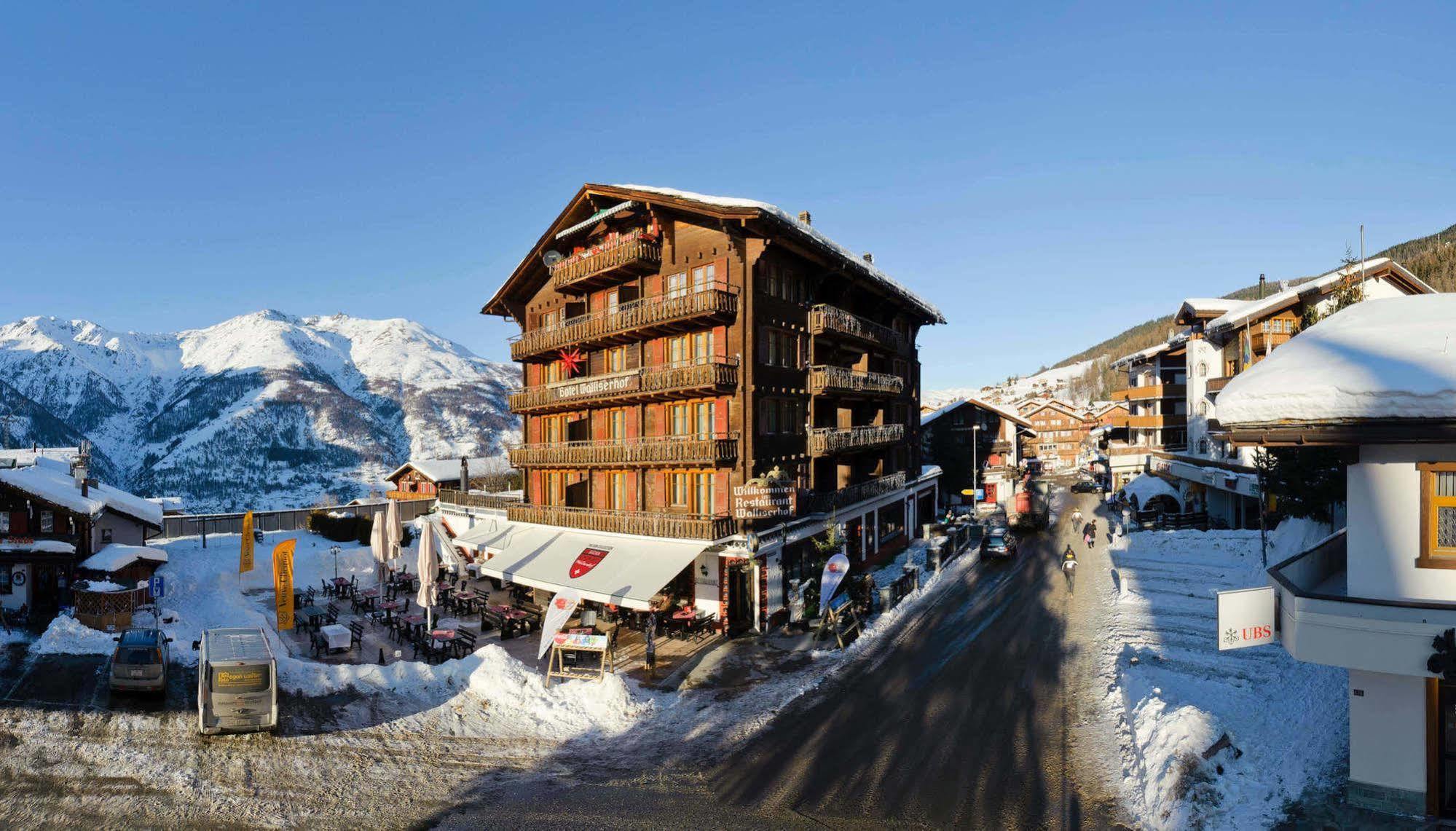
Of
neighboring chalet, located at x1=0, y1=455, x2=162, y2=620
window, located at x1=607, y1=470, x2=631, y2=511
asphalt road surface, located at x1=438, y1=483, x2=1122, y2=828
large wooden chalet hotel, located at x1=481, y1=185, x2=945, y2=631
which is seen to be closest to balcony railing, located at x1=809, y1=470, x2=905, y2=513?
large wooden chalet hotel, located at x1=481, y1=185, x2=945, y2=631

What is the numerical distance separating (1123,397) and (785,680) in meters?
65.1

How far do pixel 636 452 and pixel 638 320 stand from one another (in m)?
5.55

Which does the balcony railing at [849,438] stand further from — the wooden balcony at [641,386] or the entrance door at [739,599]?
the entrance door at [739,599]

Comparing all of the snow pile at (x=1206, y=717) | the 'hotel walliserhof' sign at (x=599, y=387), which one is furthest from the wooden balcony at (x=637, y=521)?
the snow pile at (x=1206, y=717)

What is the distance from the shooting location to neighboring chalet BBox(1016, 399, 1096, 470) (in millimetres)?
115375

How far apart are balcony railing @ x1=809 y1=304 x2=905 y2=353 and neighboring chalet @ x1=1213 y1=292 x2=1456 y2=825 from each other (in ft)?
69.9

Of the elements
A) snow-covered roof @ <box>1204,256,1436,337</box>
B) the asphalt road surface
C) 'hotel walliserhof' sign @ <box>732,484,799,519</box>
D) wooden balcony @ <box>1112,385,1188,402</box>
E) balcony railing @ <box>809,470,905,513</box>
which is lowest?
the asphalt road surface

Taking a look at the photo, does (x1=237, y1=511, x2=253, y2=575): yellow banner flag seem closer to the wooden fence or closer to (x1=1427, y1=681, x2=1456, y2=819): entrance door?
the wooden fence

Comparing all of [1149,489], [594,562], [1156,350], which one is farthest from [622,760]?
[1156,350]

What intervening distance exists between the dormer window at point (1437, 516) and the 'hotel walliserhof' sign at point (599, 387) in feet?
78.4

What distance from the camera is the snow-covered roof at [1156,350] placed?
60.7 metres

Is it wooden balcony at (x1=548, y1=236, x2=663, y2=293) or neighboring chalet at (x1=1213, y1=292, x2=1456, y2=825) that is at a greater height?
wooden balcony at (x1=548, y1=236, x2=663, y2=293)

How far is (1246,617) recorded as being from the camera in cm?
1159

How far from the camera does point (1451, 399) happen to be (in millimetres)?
9242
